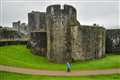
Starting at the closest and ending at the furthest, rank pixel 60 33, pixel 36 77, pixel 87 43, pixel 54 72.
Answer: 1. pixel 36 77
2. pixel 54 72
3. pixel 60 33
4. pixel 87 43

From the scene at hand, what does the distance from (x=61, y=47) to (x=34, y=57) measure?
15.6 ft

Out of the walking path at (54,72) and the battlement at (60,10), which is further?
the battlement at (60,10)

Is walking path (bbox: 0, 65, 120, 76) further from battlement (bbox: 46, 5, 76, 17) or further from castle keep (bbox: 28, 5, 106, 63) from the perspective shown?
battlement (bbox: 46, 5, 76, 17)

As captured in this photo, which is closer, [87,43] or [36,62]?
[36,62]

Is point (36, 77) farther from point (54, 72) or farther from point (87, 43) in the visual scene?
point (87, 43)

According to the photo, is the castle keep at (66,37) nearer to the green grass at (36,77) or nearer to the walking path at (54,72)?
the walking path at (54,72)

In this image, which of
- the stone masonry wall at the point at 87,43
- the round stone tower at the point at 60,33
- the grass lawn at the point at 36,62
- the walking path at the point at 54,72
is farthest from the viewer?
the stone masonry wall at the point at 87,43

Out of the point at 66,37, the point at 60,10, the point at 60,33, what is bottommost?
the point at 66,37

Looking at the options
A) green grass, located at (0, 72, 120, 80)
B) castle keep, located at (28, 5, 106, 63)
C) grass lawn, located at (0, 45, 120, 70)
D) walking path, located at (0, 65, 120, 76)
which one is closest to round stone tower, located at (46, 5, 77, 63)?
castle keep, located at (28, 5, 106, 63)

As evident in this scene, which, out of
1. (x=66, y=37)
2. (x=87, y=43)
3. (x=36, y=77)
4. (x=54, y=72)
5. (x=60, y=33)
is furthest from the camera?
(x=87, y=43)

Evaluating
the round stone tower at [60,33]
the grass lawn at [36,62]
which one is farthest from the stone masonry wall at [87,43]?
the grass lawn at [36,62]

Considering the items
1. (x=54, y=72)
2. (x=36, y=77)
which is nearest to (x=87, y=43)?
(x=54, y=72)

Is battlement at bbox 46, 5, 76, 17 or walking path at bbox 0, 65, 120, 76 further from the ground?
battlement at bbox 46, 5, 76, 17

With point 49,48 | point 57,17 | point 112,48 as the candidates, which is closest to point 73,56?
point 49,48
